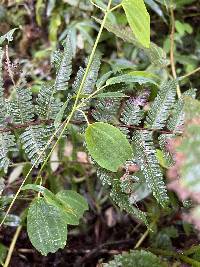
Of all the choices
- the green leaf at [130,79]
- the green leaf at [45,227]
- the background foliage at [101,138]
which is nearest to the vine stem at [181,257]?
the background foliage at [101,138]

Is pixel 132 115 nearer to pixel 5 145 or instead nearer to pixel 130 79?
pixel 130 79

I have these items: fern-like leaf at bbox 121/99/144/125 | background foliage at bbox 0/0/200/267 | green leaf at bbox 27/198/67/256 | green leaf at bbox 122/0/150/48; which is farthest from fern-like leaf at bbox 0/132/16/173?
green leaf at bbox 122/0/150/48

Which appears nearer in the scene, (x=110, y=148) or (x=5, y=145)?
(x=110, y=148)

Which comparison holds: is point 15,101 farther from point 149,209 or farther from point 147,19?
point 149,209

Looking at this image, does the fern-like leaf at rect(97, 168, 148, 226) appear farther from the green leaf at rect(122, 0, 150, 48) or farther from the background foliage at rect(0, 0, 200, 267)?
the green leaf at rect(122, 0, 150, 48)

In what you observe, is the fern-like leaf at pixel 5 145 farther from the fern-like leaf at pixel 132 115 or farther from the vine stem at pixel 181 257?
the vine stem at pixel 181 257

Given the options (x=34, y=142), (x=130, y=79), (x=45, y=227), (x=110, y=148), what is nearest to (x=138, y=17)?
(x=130, y=79)
